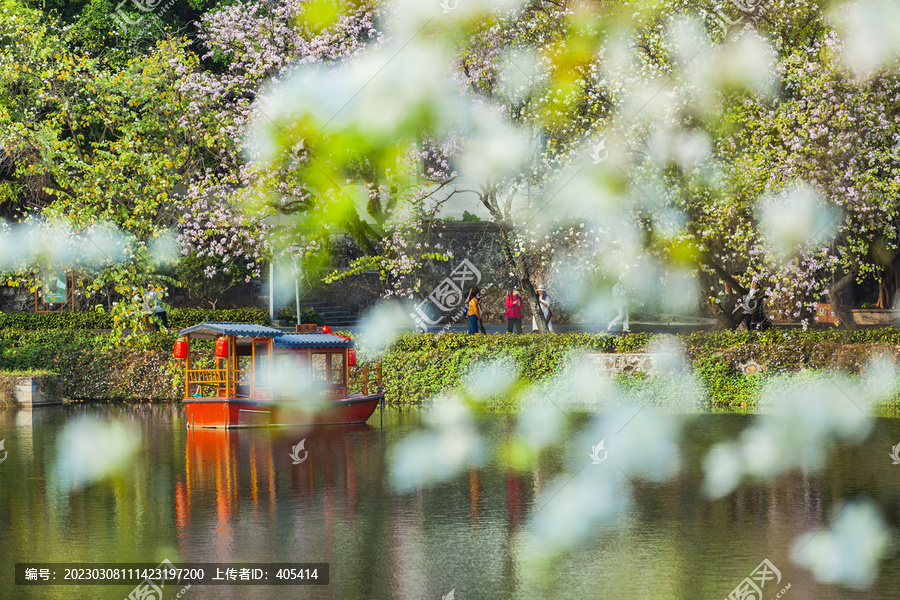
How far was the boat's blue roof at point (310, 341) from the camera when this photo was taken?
71.6 ft

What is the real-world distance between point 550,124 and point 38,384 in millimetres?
15612

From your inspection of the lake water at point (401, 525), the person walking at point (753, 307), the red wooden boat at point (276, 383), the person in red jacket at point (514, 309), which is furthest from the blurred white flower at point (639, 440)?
the person in red jacket at point (514, 309)

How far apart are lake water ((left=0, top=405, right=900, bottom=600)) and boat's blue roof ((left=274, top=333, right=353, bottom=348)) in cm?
481

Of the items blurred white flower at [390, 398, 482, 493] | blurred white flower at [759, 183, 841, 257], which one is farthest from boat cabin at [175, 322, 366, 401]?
blurred white flower at [759, 183, 841, 257]

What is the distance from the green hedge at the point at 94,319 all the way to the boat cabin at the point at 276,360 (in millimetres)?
9920

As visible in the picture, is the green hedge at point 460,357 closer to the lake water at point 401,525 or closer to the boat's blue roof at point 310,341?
the boat's blue roof at point 310,341

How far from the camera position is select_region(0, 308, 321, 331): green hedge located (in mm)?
32281

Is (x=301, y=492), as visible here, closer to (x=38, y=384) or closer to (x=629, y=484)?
(x=629, y=484)

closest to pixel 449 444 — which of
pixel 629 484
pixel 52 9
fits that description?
pixel 629 484

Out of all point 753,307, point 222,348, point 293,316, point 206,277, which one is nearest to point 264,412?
point 222,348

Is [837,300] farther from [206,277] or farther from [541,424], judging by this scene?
[206,277]

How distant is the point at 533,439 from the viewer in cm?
1841

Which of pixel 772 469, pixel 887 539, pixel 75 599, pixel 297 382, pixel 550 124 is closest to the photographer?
pixel 75 599

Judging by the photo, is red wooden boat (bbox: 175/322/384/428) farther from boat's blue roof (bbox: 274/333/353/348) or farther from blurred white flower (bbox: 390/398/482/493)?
blurred white flower (bbox: 390/398/482/493)
